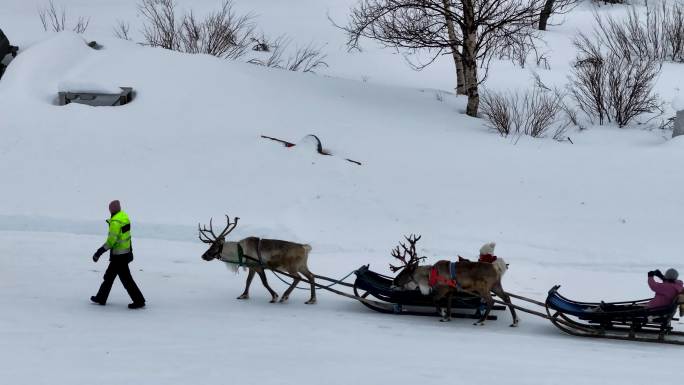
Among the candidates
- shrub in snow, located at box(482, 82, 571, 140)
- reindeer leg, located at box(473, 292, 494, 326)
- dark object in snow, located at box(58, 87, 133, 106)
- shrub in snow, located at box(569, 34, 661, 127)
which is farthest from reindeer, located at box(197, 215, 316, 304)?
shrub in snow, located at box(569, 34, 661, 127)

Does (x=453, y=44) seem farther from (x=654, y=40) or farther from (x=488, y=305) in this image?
(x=488, y=305)

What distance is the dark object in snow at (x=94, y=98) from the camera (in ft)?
56.4

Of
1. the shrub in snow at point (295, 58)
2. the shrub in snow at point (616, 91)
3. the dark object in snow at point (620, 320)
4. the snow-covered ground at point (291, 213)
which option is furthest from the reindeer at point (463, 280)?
the shrub in snow at point (295, 58)

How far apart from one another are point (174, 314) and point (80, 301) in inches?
51.3

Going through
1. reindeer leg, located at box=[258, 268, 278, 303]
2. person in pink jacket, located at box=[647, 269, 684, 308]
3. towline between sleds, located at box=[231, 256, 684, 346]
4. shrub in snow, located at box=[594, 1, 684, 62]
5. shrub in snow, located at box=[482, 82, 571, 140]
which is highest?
shrub in snow, located at box=[594, 1, 684, 62]

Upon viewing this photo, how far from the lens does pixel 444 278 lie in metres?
9.34

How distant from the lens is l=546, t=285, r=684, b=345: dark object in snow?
8.73 meters

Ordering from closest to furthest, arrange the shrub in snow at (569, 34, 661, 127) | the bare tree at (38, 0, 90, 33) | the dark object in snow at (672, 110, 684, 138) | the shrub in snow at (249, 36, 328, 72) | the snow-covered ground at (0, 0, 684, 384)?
the snow-covered ground at (0, 0, 684, 384) < the dark object in snow at (672, 110, 684, 138) < the shrub in snow at (569, 34, 661, 127) < the shrub in snow at (249, 36, 328, 72) < the bare tree at (38, 0, 90, 33)

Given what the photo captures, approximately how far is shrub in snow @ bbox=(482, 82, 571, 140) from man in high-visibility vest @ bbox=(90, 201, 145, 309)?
9.99 meters

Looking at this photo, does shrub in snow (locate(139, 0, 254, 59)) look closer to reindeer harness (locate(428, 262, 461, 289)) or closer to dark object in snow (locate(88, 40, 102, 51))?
dark object in snow (locate(88, 40, 102, 51))

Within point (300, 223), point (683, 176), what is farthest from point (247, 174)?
point (683, 176)

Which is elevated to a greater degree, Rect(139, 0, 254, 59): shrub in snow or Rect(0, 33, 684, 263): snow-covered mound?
Rect(139, 0, 254, 59): shrub in snow

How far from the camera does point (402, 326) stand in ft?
30.3

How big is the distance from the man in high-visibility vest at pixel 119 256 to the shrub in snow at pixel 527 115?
9.99m
